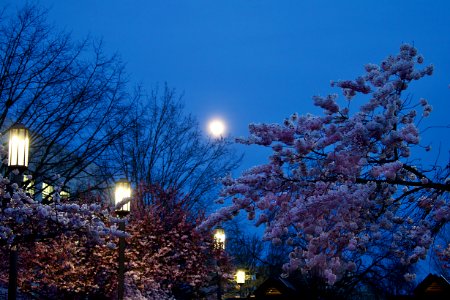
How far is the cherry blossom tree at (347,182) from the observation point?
8414 mm

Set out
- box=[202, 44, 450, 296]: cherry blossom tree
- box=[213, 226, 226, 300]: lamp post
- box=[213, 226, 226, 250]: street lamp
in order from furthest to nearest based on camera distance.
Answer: box=[213, 226, 226, 300]: lamp post, box=[213, 226, 226, 250]: street lamp, box=[202, 44, 450, 296]: cherry blossom tree

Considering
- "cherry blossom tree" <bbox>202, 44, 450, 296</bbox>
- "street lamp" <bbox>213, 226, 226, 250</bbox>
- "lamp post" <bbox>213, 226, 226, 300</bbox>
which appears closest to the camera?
"cherry blossom tree" <bbox>202, 44, 450, 296</bbox>

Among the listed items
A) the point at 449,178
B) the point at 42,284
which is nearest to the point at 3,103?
the point at 42,284

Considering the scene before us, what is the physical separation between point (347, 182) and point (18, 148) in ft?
16.1

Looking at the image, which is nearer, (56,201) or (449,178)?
(449,178)

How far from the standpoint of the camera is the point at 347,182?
8617 mm

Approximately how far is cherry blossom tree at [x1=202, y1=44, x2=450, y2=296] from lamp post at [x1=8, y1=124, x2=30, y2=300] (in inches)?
115

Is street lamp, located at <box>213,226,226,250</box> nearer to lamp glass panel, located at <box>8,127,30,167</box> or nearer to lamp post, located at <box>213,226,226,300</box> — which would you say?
lamp post, located at <box>213,226,226,300</box>

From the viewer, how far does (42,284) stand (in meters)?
19.3

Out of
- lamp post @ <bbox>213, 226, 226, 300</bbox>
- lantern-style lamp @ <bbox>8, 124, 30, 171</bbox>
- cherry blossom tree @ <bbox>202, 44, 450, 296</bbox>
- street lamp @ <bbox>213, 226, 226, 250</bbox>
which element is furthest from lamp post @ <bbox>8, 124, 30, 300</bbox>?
lamp post @ <bbox>213, 226, 226, 300</bbox>

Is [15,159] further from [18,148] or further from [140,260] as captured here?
[140,260]

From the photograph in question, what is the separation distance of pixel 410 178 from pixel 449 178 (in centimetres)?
176

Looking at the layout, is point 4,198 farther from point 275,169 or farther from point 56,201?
point 275,169

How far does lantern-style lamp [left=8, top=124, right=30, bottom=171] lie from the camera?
891 centimetres
